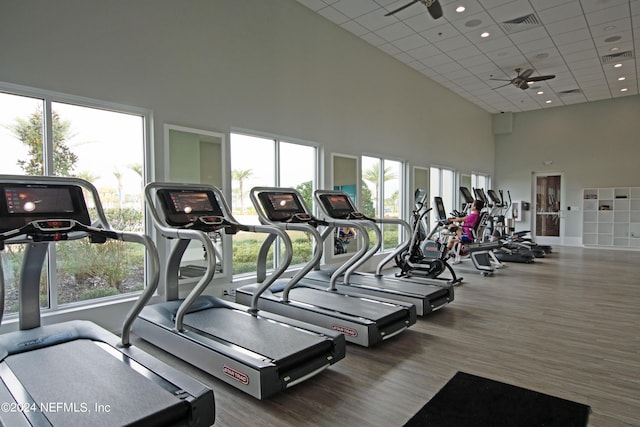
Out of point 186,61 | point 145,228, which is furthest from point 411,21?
point 145,228

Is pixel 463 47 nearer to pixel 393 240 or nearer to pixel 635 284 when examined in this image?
pixel 393 240

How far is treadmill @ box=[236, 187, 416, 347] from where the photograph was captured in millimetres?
3844

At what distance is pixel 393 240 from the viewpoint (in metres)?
9.46

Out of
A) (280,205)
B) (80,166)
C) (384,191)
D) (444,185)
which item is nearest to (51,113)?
(80,166)

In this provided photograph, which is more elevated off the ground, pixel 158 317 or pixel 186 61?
pixel 186 61

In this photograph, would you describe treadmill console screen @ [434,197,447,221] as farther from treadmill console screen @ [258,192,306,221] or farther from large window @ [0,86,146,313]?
large window @ [0,86,146,313]

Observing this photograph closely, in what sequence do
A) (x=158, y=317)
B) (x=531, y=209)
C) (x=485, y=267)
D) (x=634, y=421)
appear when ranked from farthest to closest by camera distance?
1. (x=531, y=209)
2. (x=485, y=267)
3. (x=158, y=317)
4. (x=634, y=421)

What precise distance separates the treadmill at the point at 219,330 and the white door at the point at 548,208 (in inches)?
503

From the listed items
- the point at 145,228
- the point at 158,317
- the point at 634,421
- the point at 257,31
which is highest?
the point at 257,31

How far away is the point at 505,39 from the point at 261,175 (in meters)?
5.76

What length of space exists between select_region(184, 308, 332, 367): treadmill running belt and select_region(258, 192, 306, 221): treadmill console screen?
1.17 meters

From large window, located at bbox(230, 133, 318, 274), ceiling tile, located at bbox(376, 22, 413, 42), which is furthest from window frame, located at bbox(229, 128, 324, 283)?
ceiling tile, located at bbox(376, 22, 413, 42)

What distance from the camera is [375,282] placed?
5602 millimetres

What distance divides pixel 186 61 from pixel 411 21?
14.1 feet
